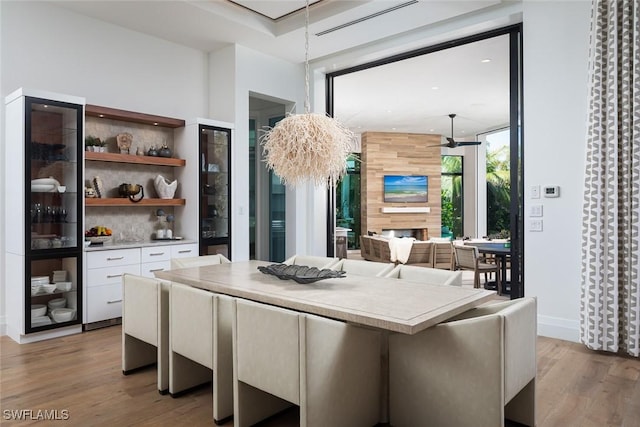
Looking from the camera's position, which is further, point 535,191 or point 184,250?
point 184,250

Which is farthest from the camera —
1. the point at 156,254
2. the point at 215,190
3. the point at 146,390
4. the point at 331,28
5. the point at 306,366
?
the point at 215,190

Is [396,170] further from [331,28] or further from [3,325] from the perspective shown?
[3,325]

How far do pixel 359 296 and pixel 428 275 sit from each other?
0.78 m

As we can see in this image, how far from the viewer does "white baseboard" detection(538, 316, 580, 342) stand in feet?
12.2

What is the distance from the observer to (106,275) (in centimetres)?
412

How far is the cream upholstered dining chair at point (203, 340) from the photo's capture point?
7.55ft

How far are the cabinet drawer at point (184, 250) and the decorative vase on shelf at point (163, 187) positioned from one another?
1.91 ft

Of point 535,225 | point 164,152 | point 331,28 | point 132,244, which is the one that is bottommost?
point 132,244

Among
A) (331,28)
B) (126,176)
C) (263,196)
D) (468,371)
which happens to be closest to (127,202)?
(126,176)

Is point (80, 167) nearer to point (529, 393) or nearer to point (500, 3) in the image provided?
point (529, 393)

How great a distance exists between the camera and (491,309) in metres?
2.24

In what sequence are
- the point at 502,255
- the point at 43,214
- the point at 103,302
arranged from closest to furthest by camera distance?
the point at 43,214, the point at 103,302, the point at 502,255

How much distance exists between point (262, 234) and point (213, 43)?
276 cm

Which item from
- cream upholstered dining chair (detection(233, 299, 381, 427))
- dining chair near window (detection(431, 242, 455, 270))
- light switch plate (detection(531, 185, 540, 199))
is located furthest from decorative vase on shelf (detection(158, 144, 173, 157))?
dining chair near window (detection(431, 242, 455, 270))
